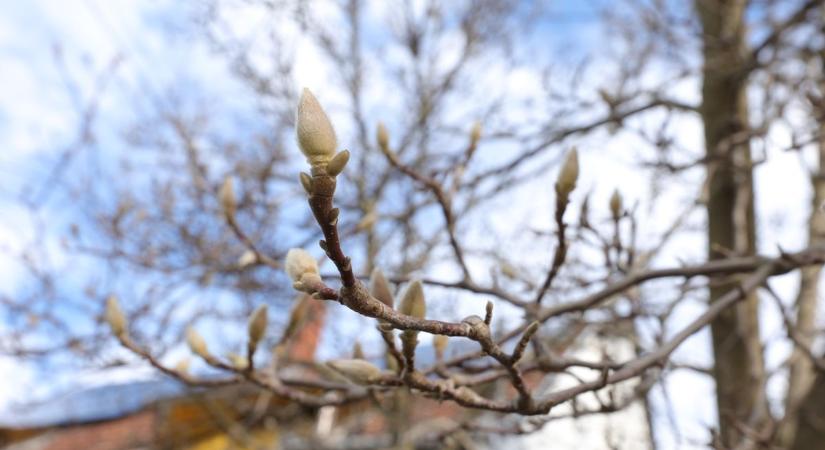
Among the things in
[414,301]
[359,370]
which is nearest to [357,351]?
[359,370]

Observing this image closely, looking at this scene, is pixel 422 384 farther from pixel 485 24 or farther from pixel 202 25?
pixel 485 24

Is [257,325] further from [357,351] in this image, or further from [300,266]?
[300,266]

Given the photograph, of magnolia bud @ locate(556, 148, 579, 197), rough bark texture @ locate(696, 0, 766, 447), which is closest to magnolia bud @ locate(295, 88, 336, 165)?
magnolia bud @ locate(556, 148, 579, 197)

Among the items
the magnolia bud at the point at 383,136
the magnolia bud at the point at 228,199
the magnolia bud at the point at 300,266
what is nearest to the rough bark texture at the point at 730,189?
the magnolia bud at the point at 383,136

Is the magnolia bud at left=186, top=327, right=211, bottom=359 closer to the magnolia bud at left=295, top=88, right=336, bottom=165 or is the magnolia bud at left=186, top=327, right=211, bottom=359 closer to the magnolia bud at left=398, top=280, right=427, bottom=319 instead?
the magnolia bud at left=398, top=280, right=427, bottom=319

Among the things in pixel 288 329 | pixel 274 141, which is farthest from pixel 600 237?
pixel 274 141
